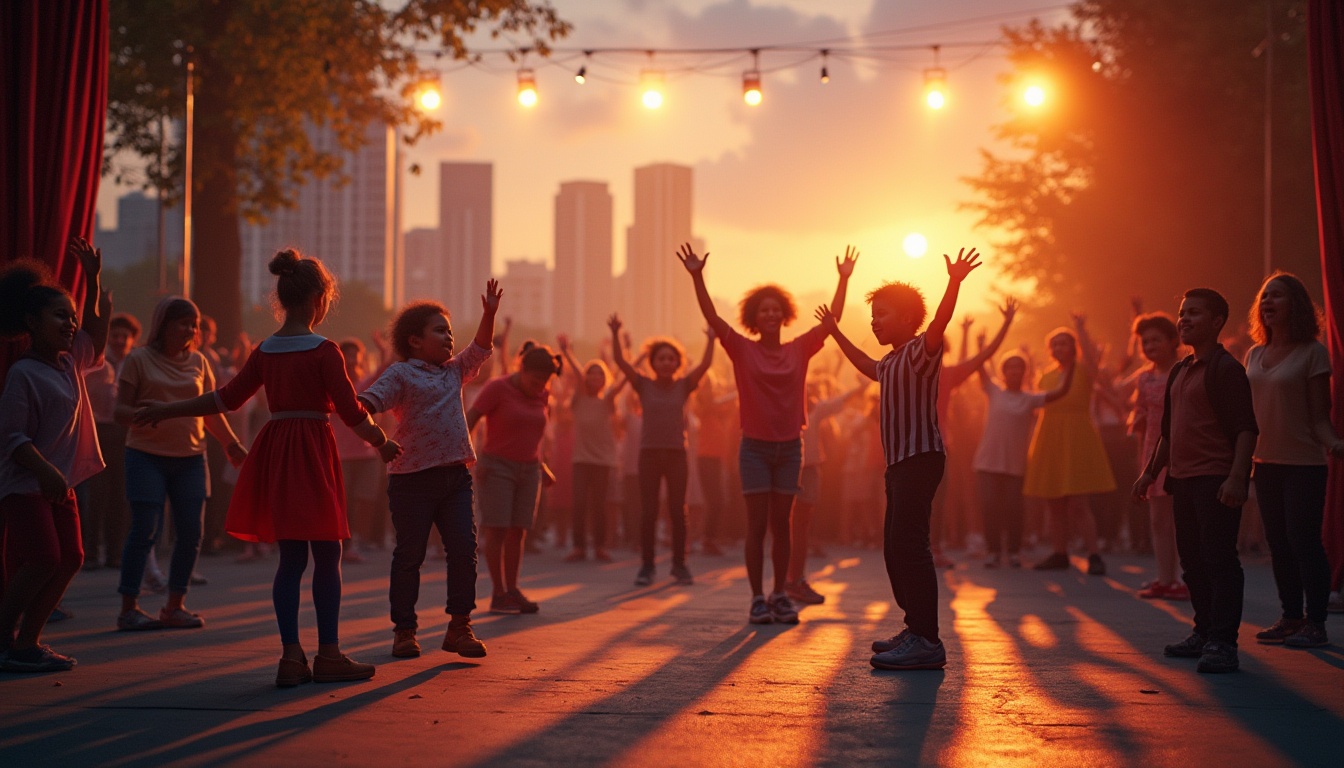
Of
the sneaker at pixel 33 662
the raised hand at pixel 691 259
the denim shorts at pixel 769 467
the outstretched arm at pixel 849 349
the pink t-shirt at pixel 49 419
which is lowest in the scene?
the sneaker at pixel 33 662

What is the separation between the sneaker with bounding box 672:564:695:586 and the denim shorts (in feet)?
9.71

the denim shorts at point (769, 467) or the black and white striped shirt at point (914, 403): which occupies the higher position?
the black and white striped shirt at point (914, 403)

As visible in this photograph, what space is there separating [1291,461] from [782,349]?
3.35 m

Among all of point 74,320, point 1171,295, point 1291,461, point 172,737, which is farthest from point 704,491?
point 1171,295

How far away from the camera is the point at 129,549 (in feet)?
28.5

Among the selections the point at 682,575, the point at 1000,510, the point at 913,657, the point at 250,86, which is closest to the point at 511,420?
the point at 682,575

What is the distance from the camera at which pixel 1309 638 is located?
7.66 meters

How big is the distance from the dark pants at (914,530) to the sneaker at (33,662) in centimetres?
410

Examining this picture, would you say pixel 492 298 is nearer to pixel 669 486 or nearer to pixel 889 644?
pixel 889 644

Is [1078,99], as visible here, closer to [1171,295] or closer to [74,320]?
[1171,295]

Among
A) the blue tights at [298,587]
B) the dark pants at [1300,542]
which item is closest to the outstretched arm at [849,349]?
the dark pants at [1300,542]

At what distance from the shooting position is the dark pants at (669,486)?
12.4 metres

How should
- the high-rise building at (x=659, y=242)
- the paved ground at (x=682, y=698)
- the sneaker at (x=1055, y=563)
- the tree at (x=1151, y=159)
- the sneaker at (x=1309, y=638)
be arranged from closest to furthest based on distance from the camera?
the paved ground at (x=682, y=698), the sneaker at (x=1309, y=638), the sneaker at (x=1055, y=563), the tree at (x=1151, y=159), the high-rise building at (x=659, y=242)

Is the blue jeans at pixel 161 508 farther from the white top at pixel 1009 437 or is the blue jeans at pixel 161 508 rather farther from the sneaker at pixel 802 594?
the white top at pixel 1009 437
